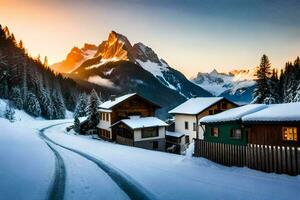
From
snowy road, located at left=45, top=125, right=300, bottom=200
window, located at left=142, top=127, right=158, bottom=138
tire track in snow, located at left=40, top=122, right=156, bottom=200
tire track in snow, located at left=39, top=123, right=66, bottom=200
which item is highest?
window, located at left=142, top=127, right=158, bottom=138

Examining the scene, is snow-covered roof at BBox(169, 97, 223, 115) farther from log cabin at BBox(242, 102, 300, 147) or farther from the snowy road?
the snowy road

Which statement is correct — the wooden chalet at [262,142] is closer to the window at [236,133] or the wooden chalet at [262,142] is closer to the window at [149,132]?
the window at [236,133]

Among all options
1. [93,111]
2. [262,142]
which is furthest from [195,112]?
[262,142]

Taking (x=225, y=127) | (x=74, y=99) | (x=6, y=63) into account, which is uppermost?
(x=6, y=63)

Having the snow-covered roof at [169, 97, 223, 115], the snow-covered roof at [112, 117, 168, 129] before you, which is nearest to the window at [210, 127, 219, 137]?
the snow-covered roof at [112, 117, 168, 129]

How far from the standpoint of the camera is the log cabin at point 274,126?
22.4 metres

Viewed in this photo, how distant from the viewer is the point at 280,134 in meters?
24.2

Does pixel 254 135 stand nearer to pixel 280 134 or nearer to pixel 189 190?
pixel 280 134

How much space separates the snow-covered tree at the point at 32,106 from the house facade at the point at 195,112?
5753cm

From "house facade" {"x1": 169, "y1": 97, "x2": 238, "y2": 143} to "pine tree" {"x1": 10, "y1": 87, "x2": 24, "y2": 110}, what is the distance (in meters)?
57.2

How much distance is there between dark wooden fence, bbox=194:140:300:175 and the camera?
54.6 feet

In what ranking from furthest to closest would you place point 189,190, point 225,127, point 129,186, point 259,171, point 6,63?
point 6,63 → point 225,127 → point 259,171 → point 129,186 → point 189,190

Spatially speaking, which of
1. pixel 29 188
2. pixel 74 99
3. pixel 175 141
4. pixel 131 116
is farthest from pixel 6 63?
pixel 29 188

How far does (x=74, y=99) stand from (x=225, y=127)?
13459 centimetres
